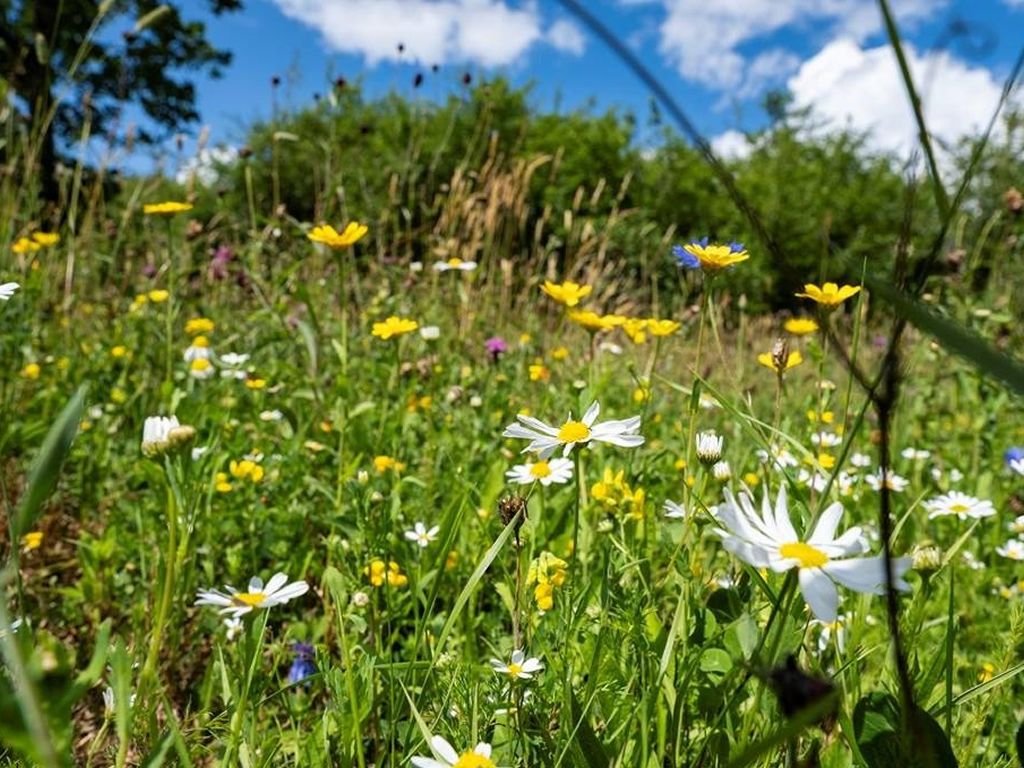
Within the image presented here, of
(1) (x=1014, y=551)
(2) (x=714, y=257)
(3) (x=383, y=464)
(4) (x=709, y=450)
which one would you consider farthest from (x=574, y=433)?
(1) (x=1014, y=551)

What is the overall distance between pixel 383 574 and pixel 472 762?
1.36ft

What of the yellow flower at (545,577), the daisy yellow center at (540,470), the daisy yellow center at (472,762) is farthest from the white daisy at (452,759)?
the daisy yellow center at (540,470)

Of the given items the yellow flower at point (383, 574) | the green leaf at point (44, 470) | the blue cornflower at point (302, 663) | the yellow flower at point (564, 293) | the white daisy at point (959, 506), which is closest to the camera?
the green leaf at point (44, 470)

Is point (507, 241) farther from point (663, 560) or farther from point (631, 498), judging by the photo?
point (631, 498)

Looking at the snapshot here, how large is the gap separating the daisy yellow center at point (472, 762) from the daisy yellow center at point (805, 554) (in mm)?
269

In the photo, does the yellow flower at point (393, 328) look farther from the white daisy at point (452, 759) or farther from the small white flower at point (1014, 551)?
the small white flower at point (1014, 551)

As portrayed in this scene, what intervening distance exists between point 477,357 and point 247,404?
73 cm

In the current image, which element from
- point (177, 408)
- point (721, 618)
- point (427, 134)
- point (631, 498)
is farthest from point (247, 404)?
point (427, 134)

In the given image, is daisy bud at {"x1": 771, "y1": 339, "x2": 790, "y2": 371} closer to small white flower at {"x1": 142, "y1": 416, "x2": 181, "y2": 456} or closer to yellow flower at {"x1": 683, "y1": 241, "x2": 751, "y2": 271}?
yellow flower at {"x1": 683, "y1": 241, "x2": 751, "y2": 271}

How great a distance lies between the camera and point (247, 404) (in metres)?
1.93

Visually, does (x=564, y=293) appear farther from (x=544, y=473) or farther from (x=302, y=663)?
(x=302, y=663)

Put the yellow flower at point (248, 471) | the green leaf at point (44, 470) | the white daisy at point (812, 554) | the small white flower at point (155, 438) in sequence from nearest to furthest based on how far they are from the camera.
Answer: the green leaf at point (44, 470), the white daisy at point (812, 554), the small white flower at point (155, 438), the yellow flower at point (248, 471)

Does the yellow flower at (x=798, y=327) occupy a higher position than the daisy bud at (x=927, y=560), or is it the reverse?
the yellow flower at (x=798, y=327)

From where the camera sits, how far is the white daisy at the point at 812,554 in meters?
0.42
